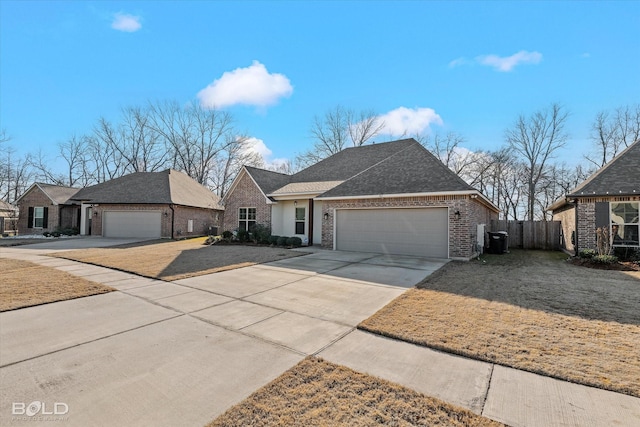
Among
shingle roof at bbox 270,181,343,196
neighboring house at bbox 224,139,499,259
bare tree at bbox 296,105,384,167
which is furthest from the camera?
bare tree at bbox 296,105,384,167

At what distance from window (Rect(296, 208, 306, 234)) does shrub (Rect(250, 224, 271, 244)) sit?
5.47 feet

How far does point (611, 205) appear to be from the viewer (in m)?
11.0

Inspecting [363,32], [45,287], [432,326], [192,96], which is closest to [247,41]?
[363,32]

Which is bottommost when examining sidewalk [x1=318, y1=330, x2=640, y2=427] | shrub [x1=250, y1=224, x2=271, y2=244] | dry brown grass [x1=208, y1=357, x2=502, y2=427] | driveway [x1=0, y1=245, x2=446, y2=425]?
driveway [x1=0, y1=245, x2=446, y2=425]

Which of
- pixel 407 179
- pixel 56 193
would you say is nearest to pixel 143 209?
pixel 56 193

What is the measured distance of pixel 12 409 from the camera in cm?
256

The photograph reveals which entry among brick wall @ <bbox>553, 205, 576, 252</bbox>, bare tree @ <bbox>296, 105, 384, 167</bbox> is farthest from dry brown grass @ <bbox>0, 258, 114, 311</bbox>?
bare tree @ <bbox>296, 105, 384, 167</bbox>

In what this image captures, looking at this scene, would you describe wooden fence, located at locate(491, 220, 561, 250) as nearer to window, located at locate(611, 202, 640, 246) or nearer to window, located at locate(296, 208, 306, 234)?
window, located at locate(611, 202, 640, 246)

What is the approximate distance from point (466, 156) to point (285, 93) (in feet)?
71.0

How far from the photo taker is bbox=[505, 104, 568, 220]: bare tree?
1079 inches

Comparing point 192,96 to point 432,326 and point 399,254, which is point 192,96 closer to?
point 399,254

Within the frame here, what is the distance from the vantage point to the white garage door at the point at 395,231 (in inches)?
462

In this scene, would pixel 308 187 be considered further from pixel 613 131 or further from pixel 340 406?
pixel 613 131

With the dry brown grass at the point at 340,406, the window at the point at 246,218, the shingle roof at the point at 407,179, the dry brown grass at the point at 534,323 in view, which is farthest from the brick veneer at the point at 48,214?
the dry brown grass at the point at 340,406
